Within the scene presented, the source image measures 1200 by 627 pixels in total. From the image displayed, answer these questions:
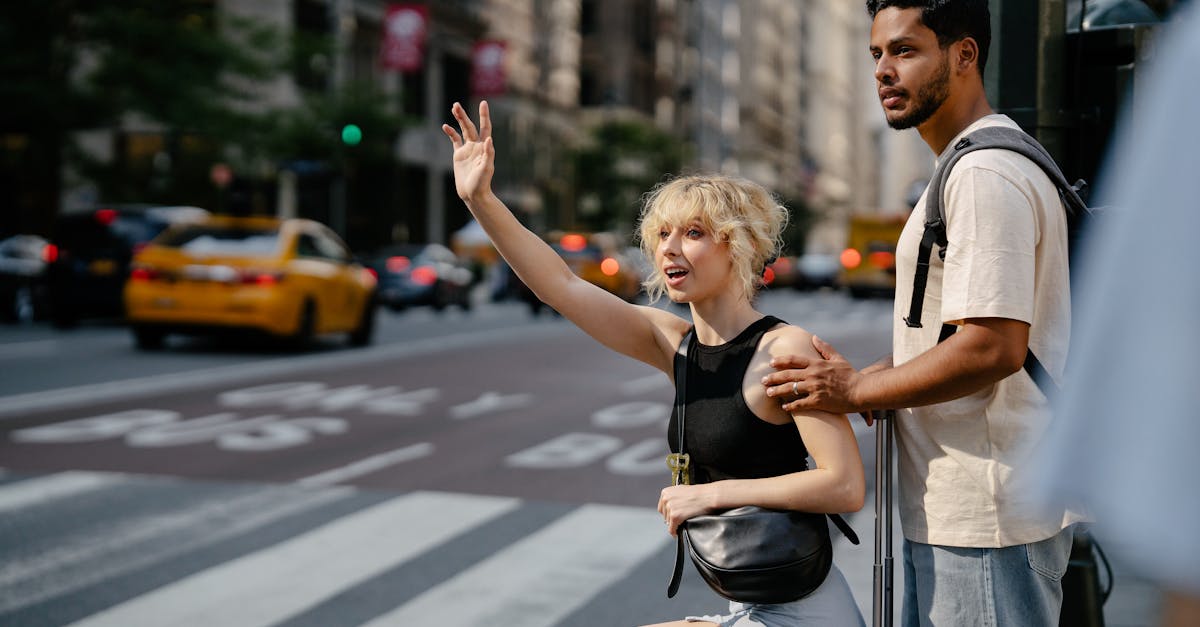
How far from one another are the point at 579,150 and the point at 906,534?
59.4 metres

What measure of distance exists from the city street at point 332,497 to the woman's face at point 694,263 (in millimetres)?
2689

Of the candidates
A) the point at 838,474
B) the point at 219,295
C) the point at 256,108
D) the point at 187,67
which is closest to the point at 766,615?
the point at 838,474

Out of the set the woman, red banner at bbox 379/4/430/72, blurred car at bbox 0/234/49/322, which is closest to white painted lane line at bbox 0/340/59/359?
blurred car at bbox 0/234/49/322

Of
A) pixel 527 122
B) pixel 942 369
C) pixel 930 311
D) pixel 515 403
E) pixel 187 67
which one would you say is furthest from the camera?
pixel 527 122

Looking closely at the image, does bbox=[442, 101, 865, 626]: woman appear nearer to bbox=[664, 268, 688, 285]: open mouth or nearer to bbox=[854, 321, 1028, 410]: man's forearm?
bbox=[664, 268, 688, 285]: open mouth

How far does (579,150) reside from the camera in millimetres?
61625

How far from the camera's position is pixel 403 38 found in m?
37.2

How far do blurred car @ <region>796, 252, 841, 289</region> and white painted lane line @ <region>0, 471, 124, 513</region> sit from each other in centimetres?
4865

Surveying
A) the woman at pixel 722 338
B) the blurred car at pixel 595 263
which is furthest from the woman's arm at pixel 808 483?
the blurred car at pixel 595 263

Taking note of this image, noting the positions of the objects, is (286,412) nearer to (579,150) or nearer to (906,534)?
(906,534)

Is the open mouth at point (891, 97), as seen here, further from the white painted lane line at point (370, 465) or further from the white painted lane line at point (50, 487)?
the white painted lane line at point (370, 465)

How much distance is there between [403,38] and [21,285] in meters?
16.0

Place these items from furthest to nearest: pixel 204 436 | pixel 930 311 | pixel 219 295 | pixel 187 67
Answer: pixel 187 67 < pixel 219 295 < pixel 204 436 < pixel 930 311

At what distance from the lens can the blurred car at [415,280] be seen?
98.1ft
